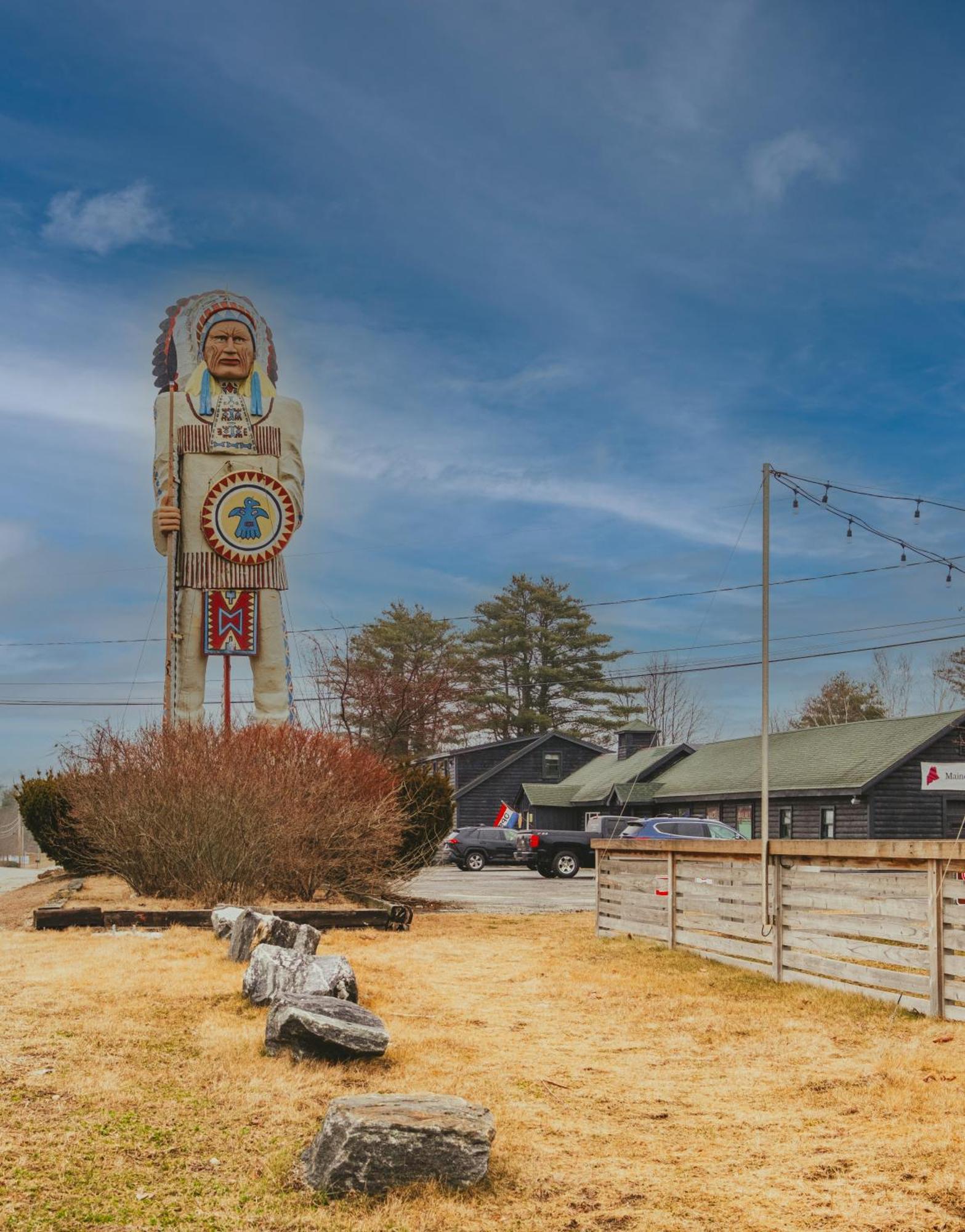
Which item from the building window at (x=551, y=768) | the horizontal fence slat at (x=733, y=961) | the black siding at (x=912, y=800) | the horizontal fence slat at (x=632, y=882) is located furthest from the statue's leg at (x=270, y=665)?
the building window at (x=551, y=768)

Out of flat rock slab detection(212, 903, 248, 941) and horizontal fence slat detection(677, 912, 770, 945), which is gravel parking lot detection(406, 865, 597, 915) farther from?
flat rock slab detection(212, 903, 248, 941)

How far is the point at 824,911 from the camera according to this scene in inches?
403

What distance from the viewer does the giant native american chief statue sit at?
18.9m

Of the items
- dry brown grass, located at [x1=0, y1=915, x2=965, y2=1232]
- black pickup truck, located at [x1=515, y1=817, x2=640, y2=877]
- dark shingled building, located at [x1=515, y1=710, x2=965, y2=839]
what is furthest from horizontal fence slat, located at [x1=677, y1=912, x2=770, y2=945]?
black pickup truck, located at [x1=515, y1=817, x2=640, y2=877]

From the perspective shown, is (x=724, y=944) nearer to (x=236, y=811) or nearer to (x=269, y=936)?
(x=269, y=936)

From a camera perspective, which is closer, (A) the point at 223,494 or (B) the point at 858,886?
(B) the point at 858,886

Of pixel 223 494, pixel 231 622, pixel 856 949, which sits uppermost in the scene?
pixel 223 494

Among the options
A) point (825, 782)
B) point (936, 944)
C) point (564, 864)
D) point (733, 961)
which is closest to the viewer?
point (936, 944)

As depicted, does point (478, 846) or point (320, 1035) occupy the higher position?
point (320, 1035)

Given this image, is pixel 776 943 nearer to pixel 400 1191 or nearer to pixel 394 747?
pixel 400 1191

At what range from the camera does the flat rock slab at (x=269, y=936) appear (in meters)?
10.6

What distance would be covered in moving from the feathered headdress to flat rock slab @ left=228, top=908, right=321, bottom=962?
11.2 m

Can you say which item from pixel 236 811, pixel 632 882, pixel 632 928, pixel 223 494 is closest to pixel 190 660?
pixel 223 494

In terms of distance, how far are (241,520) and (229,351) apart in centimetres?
275
